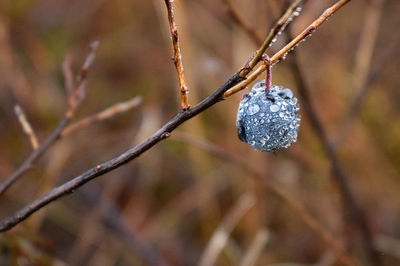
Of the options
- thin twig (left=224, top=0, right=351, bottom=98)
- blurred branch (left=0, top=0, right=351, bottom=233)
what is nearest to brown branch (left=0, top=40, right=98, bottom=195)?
blurred branch (left=0, top=0, right=351, bottom=233)

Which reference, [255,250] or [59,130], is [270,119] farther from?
[255,250]

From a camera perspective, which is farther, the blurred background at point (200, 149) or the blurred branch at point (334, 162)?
the blurred background at point (200, 149)

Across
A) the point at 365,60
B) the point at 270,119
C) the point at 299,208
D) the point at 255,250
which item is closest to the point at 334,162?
the point at 299,208

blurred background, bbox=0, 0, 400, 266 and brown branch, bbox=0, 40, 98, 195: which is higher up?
blurred background, bbox=0, 0, 400, 266

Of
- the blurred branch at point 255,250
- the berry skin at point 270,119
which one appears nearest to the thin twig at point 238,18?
the berry skin at point 270,119

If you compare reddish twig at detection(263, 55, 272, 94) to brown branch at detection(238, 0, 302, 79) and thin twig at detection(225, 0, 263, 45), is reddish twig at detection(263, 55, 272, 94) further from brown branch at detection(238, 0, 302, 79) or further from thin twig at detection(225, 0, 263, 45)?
thin twig at detection(225, 0, 263, 45)

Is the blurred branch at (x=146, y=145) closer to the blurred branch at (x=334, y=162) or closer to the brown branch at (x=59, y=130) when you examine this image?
the brown branch at (x=59, y=130)
